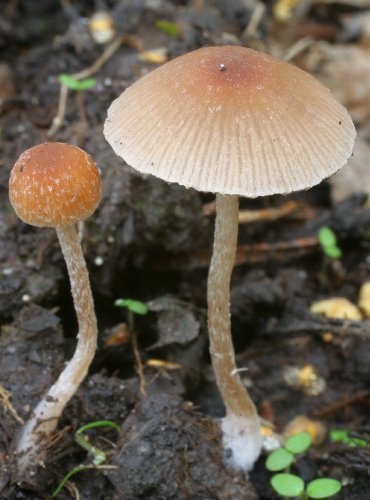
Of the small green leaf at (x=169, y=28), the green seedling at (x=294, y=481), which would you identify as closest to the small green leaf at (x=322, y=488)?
the green seedling at (x=294, y=481)

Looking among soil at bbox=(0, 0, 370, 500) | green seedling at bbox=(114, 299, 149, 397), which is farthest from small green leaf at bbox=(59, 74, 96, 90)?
green seedling at bbox=(114, 299, 149, 397)

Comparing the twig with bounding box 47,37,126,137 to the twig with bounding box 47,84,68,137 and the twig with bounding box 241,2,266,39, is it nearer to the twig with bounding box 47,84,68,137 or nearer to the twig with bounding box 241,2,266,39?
the twig with bounding box 47,84,68,137

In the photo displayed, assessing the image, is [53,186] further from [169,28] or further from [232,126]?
[169,28]

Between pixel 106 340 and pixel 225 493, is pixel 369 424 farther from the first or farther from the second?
pixel 106 340

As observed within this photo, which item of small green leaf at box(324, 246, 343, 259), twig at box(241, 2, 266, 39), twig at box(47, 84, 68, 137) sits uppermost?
twig at box(241, 2, 266, 39)

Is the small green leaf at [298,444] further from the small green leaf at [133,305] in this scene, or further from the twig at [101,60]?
the twig at [101,60]

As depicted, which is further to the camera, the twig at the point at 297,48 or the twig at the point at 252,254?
the twig at the point at 297,48
